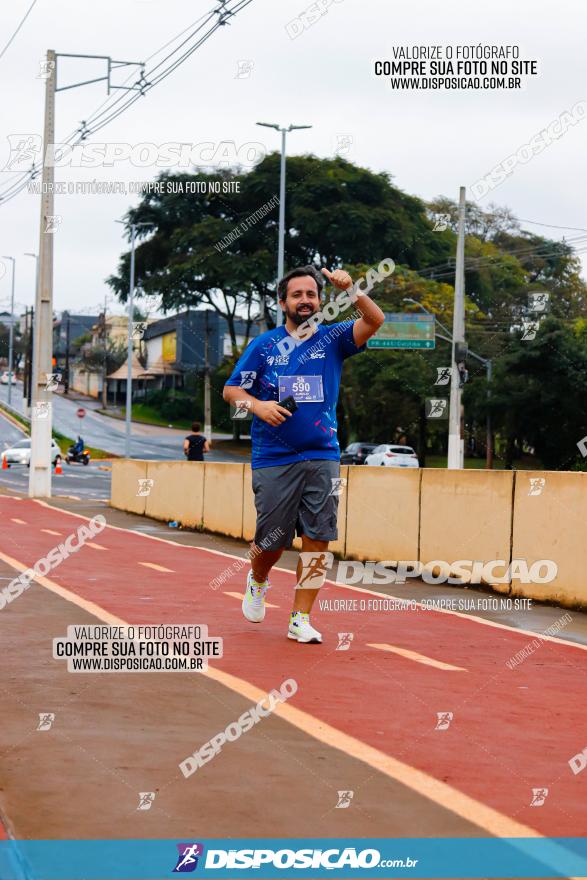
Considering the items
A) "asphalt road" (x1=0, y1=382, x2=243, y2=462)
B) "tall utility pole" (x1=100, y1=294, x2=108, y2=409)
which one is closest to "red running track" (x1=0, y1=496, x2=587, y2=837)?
"asphalt road" (x1=0, y1=382, x2=243, y2=462)

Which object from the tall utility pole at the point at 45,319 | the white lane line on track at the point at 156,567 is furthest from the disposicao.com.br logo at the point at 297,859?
the tall utility pole at the point at 45,319

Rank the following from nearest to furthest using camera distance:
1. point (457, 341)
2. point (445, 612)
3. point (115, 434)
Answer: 1. point (445, 612)
2. point (457, 341)
3. point (115, 434)

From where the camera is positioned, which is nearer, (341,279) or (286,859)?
(286,859)

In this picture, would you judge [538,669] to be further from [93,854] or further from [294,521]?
[93,854]

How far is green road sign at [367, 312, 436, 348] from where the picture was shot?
151 ft

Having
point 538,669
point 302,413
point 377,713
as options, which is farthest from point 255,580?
point 377,713

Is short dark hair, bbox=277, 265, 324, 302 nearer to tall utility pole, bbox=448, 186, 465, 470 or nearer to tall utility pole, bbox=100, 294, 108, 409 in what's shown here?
tall utility pole, bbox=448, 186, 465, 470

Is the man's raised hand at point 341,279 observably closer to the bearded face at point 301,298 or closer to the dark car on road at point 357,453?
the bearded face at point 301,298

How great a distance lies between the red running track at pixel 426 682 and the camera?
4.66m

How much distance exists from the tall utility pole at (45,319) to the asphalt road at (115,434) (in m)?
27.4

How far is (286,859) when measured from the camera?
12.0ft

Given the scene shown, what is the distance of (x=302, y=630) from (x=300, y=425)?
3.56ft

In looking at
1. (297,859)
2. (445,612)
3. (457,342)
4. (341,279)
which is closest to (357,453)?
(457,342)

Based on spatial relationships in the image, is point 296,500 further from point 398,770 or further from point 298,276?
point 398,770
